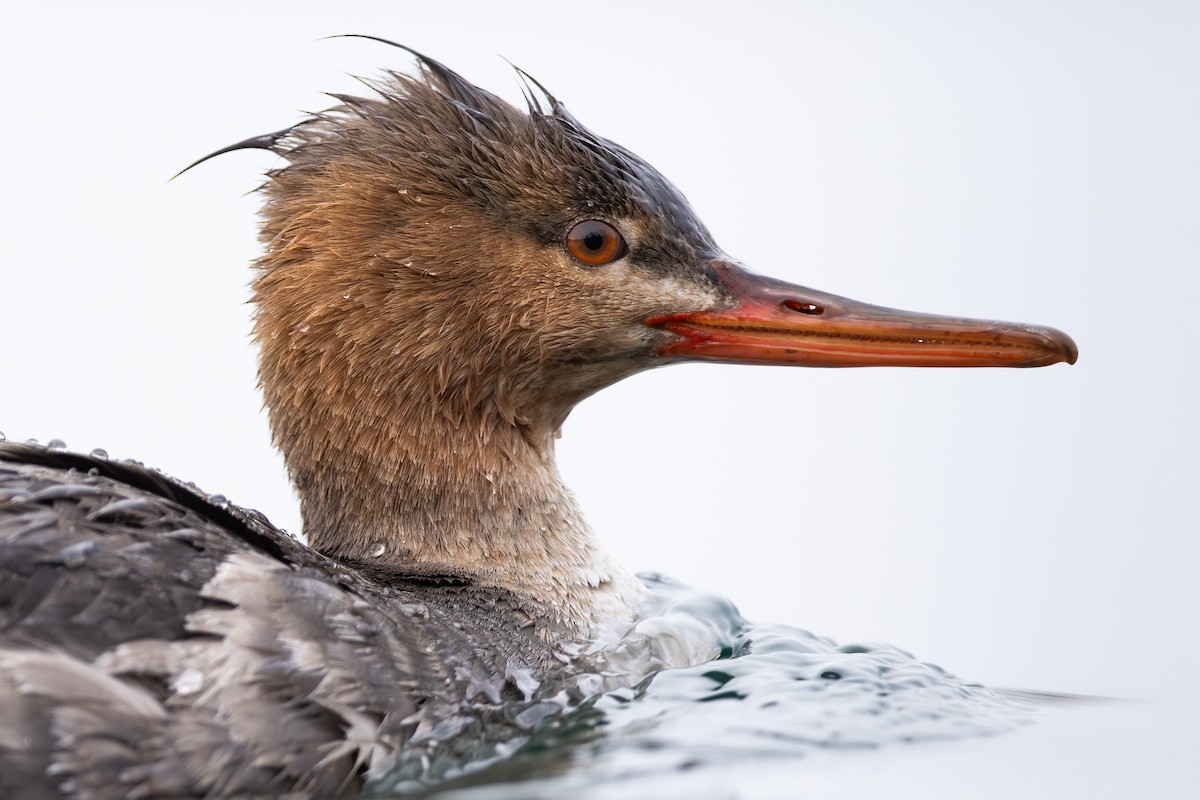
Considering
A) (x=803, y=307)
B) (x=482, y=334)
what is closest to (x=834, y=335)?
(x=803, y=307)

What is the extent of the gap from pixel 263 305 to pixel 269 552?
107cm

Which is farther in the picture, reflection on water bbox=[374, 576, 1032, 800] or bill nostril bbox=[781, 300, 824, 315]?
bill nostril bbox=[781, 300, 824, 315]

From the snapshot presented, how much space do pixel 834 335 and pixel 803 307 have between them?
0.15m

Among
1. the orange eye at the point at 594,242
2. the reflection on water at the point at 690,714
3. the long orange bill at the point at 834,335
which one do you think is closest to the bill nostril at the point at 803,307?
the long orange bill at the point at 834,335

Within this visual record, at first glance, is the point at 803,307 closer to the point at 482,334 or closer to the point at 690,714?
the point at 482,334

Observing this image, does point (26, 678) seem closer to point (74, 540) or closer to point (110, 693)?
point (110, 693)

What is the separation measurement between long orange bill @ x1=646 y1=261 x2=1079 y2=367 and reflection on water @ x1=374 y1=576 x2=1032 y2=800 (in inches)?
40.0

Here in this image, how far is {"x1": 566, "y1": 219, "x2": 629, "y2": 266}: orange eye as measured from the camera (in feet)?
15.5

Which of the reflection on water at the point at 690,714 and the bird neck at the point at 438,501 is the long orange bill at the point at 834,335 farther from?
the reflection on water at the point at 690,714

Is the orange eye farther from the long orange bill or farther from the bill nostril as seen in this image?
the bill nostril

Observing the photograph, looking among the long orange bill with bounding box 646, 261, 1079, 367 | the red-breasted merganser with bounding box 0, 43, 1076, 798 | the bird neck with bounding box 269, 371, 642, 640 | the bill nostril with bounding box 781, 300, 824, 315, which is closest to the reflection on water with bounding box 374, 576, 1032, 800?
the red-breasted merganser with bounding box 0, 43, 1076, 798

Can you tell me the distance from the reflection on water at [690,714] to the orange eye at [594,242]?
49.9 inches

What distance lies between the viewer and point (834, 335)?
4777 mm

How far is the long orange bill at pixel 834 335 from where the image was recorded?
468cm
